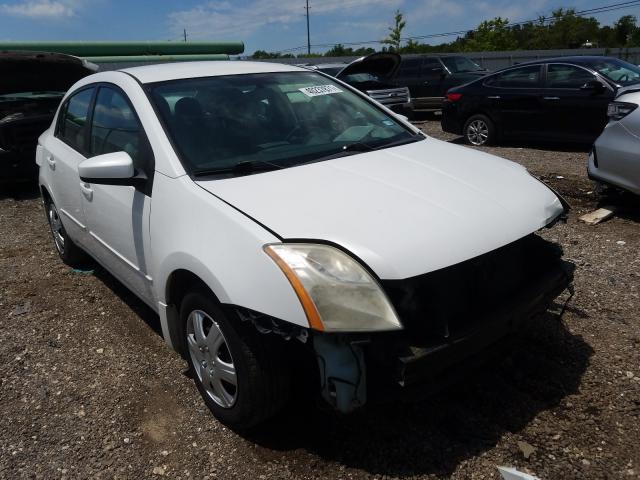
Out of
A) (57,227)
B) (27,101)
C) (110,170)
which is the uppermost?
(27,101)

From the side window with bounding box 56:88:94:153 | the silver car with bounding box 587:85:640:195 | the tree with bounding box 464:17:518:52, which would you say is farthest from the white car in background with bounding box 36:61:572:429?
the tree with bounding box 464:17:518:52

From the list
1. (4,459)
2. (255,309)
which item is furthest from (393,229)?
(4,459)

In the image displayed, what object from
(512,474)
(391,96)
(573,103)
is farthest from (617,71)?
(512,474)

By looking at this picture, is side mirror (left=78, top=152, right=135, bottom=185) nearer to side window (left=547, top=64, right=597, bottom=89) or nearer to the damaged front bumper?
the damaged front bumper

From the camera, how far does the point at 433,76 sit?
13.7m

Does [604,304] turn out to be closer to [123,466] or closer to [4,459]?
[123,466]

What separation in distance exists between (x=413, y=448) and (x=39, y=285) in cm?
353

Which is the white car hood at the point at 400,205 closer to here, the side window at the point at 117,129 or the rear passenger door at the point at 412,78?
the side window at the point at 117,129

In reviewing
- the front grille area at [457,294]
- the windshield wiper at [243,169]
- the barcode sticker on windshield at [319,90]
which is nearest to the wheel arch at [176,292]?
the windshield wiper at [243,169]

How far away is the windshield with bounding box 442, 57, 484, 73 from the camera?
13.7 metres

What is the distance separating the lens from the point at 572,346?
3164 millimetres

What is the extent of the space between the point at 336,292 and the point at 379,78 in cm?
400

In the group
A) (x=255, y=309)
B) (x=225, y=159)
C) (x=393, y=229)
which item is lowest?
(x=255, y=309)

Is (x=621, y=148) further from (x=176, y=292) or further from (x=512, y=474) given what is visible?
(x=176, y=292)
